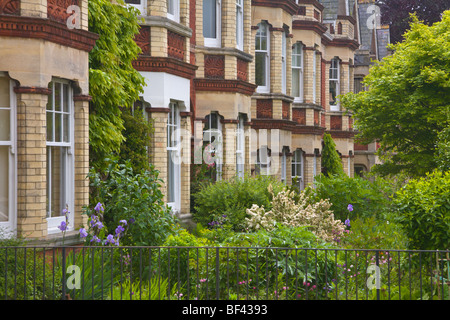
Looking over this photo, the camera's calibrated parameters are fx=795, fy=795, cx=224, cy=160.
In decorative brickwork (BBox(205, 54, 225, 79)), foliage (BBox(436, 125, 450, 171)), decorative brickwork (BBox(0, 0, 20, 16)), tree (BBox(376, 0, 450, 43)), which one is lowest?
foliage (BBox(436, 125, 450, 171))

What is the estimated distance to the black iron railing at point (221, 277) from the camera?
8992 mm

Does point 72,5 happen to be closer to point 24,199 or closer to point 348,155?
point 24,199

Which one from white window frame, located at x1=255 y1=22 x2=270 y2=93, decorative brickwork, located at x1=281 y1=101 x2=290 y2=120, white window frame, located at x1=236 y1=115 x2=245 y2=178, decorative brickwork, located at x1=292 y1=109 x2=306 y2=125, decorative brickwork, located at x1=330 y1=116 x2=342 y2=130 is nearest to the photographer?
white window frame, located at x1=236 y1=115 x2=245 y2=178

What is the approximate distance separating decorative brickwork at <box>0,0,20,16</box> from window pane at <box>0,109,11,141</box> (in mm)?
1367

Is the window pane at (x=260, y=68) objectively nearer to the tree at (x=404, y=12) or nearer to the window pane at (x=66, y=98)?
the window pane at (x=66, y=98)

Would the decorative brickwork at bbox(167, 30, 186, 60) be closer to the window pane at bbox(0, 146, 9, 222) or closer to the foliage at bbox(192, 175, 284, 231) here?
the foliage at bbox(192, 175, 284, 231)

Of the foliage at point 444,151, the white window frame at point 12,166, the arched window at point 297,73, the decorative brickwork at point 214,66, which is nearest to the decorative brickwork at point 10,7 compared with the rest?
the white window frame at point 12,166

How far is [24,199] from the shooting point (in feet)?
36.4

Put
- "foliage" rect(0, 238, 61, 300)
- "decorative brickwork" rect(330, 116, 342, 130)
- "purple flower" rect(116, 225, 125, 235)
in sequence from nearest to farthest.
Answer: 1. "foliage" rect(0, 238, 61, 300)
2. "purple flower" rect(116, 225, 125, 235)
3. "decorative brickwork" rect(330, 116, 342, 130)

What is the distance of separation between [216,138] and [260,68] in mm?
5524

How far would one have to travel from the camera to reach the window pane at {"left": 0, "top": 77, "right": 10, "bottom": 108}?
437 inches

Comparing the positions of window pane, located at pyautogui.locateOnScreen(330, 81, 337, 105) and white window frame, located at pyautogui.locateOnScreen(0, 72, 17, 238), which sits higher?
window pane, located at pyautogui.locateOnScreen(330, 81, 337, 105)

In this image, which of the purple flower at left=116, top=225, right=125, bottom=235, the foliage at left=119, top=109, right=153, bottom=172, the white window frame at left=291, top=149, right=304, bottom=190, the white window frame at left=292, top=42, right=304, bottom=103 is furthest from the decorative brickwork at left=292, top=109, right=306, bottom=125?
the purple flower at left=116, top=225, right=125, bottom=235
